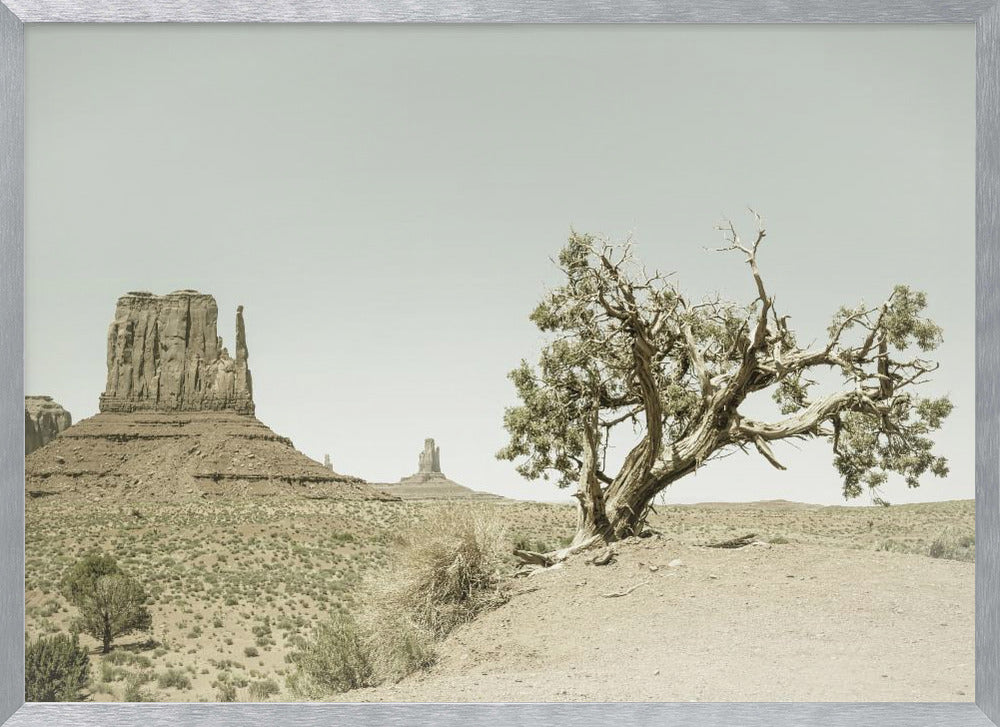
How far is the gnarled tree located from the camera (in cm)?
814

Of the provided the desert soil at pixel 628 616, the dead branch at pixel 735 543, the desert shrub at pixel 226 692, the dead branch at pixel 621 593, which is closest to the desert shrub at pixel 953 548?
the desert soil at pixel 628 616

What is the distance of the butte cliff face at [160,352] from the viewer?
9797mm

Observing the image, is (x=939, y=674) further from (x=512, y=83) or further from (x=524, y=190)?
(x=512, y=83)

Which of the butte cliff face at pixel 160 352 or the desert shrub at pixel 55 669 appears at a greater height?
the butte cliff face at pixel 160 352

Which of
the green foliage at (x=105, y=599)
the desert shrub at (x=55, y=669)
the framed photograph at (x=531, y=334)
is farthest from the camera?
the green foliage at (x=105, y=599)

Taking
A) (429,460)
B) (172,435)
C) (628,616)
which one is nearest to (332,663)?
(429,460)

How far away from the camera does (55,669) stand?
621 centimetres

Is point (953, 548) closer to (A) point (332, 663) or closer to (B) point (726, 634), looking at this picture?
(B) point (726, 634)

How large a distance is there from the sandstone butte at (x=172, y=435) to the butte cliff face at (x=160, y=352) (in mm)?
28

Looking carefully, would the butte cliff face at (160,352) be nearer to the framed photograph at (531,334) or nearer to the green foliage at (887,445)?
the framed photograph at (531,334)

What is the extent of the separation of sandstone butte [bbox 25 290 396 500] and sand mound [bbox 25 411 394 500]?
0.9 inches

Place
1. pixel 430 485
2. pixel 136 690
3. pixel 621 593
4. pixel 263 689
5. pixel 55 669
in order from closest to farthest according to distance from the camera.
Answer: pixel 55 669, pixel 136 690, pixel 263 689, pixel 621 593, pixel 430 485

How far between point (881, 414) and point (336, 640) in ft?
17.8

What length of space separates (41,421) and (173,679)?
7.71 feet
